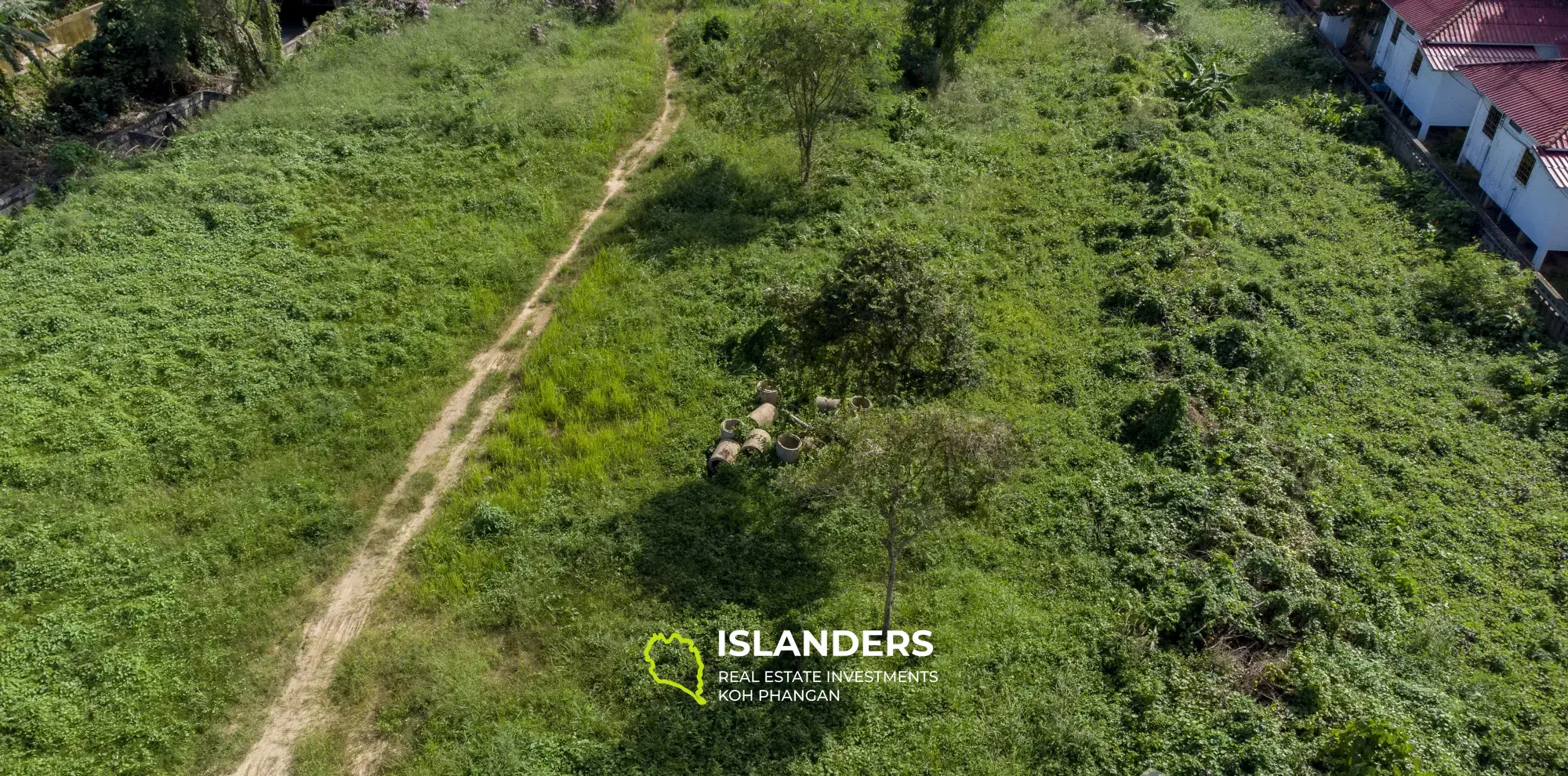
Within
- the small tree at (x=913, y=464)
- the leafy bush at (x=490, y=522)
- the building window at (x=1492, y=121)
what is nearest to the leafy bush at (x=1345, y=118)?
the building window at (x=1492, y=121)

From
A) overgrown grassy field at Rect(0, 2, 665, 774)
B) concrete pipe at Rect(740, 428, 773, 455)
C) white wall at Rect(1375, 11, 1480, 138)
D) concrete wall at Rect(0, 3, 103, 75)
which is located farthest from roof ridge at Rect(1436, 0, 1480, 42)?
concrete wall at Rect(0, 3, 103, 75)

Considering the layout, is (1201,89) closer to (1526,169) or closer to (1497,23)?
(1497,23)

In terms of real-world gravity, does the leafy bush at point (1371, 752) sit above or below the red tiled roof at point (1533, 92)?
below

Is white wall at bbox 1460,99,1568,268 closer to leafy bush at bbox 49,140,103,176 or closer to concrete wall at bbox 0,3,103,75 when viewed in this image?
leafy bush at bbox 49,140,103,176

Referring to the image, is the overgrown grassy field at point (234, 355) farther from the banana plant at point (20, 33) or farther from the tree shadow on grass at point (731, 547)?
the banana plant at point (20, 33)

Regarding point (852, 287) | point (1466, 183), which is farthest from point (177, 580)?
point (1466, 183)

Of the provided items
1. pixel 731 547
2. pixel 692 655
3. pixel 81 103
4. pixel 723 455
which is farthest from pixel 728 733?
pixel 81 103
